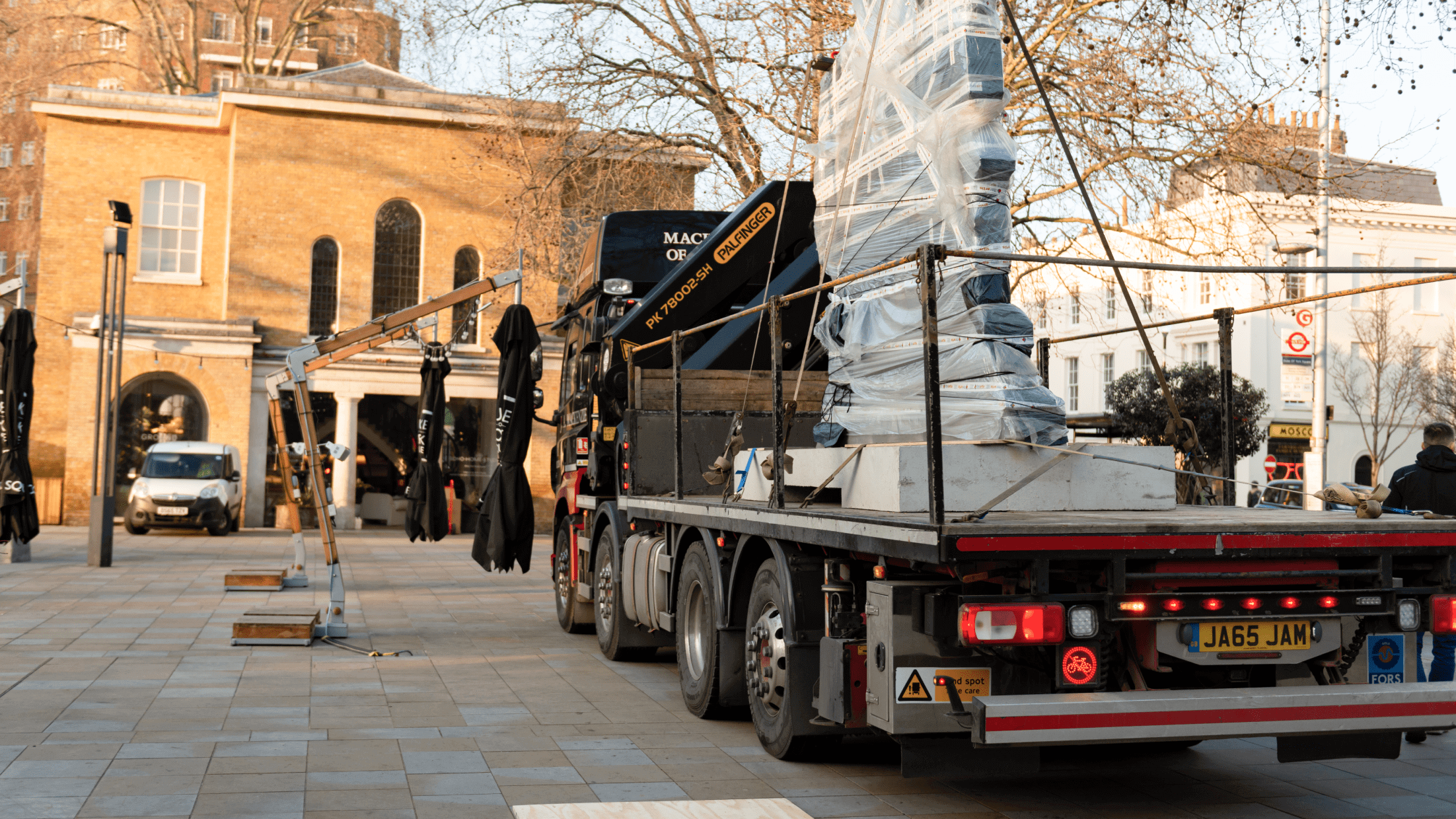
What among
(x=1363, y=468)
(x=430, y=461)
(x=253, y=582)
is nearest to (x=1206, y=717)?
(x=430, y=461)

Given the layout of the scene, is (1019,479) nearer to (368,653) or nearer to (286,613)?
(368,653)

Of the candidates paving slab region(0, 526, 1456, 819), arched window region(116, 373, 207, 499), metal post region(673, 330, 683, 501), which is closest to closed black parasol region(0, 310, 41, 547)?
paving slab region(0, 526, 1456, 819)

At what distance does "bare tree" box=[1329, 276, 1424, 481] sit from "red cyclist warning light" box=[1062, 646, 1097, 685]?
39700 mm

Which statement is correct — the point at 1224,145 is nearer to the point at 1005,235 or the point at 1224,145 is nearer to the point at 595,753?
the point at 1005,235

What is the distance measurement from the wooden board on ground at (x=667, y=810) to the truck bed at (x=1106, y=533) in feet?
3.75

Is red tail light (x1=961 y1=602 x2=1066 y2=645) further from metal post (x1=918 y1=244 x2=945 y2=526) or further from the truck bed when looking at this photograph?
metal post (x1=918 y1=244 x2=945 y2=526)

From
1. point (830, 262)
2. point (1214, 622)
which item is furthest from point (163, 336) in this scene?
point (1214, 622)

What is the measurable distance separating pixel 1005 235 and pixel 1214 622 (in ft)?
8.53

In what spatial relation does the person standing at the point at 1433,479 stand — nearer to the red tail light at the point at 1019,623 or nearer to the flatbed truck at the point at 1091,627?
the flatbed truck at the point at 1091,627

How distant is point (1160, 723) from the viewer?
17.1 ft

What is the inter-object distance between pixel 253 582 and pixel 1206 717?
13961 millimetres

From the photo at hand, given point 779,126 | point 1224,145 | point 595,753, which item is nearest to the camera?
point 595,753

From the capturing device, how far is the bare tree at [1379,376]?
1610 inches

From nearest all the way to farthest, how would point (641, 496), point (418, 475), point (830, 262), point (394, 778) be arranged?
point (394, 778) < point (830, 262) < point (641, 496) < point (418, 475)
